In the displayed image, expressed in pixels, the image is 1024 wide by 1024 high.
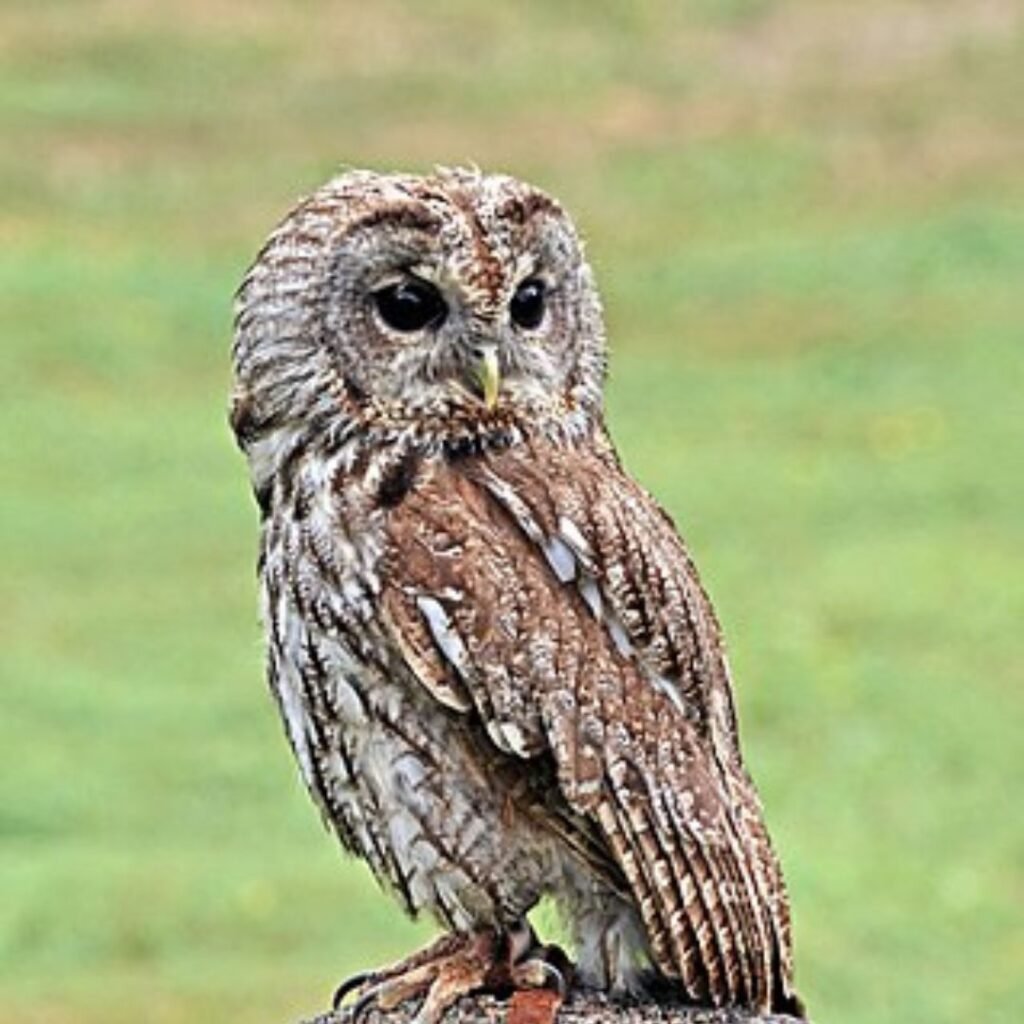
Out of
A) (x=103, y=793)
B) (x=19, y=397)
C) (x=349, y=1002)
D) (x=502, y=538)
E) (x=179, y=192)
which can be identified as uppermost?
(x=179, y=192)

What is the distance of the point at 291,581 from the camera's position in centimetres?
666

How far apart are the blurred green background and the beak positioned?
8509 mm

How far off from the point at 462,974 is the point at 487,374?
3.59 ft

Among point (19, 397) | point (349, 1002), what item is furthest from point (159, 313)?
point (349, 1002)

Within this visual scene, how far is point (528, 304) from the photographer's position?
675 cm

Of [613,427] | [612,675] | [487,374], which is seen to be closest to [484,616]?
[612,675]

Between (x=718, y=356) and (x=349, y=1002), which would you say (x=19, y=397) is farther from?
(x=349, y=1002)

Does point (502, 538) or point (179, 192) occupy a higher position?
point (179, 192)

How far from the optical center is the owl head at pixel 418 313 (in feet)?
21.6

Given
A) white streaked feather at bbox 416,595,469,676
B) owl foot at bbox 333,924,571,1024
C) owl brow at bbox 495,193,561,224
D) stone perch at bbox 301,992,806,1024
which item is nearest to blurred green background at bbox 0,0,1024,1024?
owl foot at bbox 333,924,571,1024

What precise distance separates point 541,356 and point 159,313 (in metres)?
26.6

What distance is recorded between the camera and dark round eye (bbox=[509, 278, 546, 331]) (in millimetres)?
6699

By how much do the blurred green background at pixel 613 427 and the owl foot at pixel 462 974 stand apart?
817 centimetres

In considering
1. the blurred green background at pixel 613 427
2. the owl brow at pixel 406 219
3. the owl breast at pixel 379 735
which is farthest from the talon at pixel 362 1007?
the blurred green background at pixel 613 427
